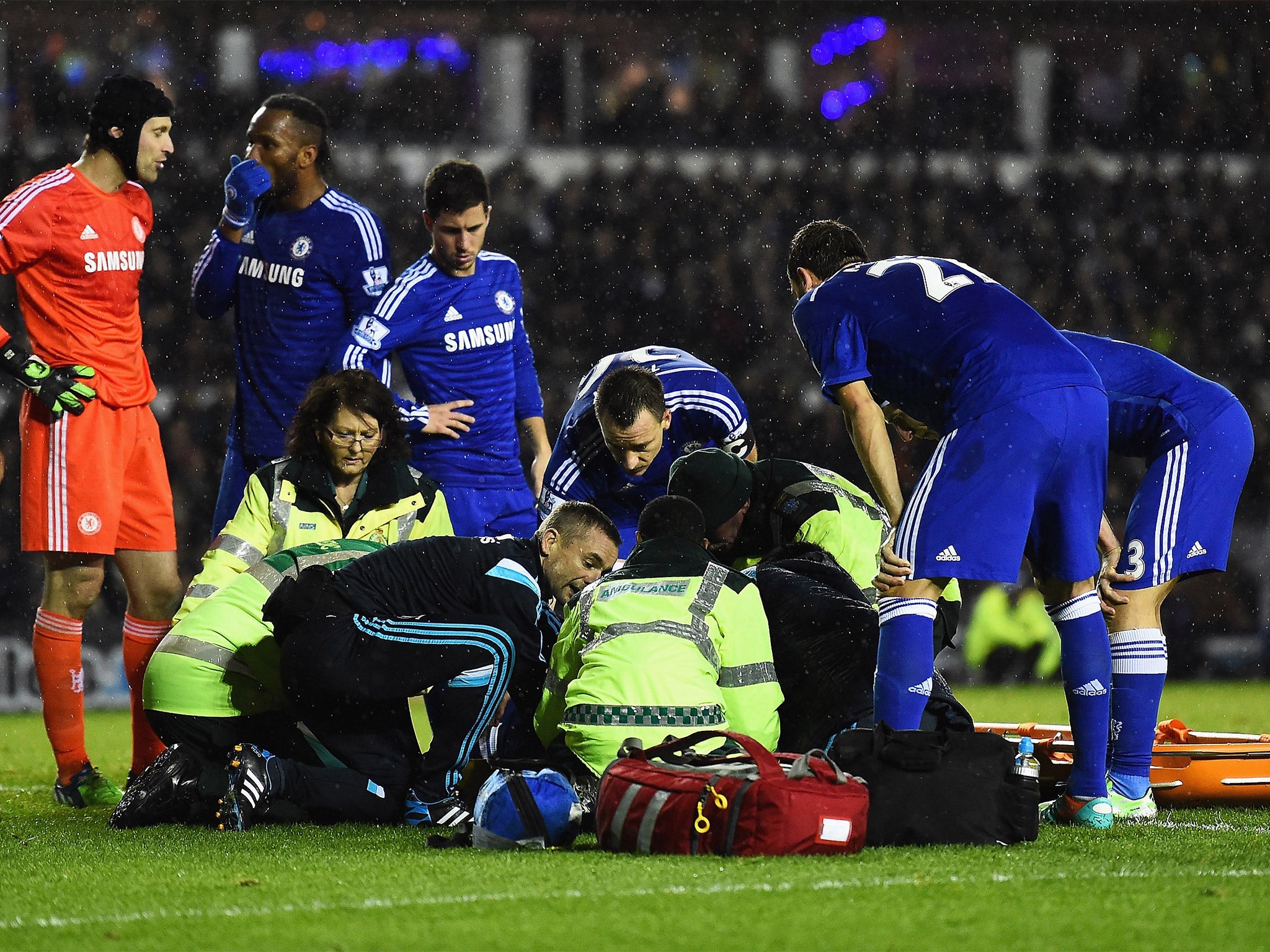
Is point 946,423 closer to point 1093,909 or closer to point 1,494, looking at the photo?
point 1093,909

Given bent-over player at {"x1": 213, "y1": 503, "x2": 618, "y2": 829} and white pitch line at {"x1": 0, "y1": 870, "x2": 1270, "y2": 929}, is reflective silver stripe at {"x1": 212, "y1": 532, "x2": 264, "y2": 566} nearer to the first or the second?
bent-over player at {"x1": 213, "y1": 503, "x2": 618, "y2": 829}

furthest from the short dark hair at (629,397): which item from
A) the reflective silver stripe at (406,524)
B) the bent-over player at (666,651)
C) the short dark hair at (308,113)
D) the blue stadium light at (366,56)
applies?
the blue stadium light at (366,56)

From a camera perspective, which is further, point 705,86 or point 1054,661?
point 705,86

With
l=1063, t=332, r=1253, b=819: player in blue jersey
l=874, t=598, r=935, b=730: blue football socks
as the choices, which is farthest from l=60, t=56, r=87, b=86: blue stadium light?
l=874, t=598, r=935, b=730: blue football socks

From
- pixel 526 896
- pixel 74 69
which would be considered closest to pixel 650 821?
pixel 526 896

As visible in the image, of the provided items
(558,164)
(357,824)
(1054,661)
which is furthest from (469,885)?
(558,164)

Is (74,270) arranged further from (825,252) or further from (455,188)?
(825,252)

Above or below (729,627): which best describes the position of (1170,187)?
above

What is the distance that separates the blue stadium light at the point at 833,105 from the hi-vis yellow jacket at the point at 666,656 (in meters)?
11.9

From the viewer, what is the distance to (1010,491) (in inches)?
169

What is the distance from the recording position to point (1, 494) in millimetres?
11266

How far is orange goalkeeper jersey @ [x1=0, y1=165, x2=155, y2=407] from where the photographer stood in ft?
18.8

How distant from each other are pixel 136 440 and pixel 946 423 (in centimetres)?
314

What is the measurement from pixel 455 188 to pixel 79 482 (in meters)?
1.94
